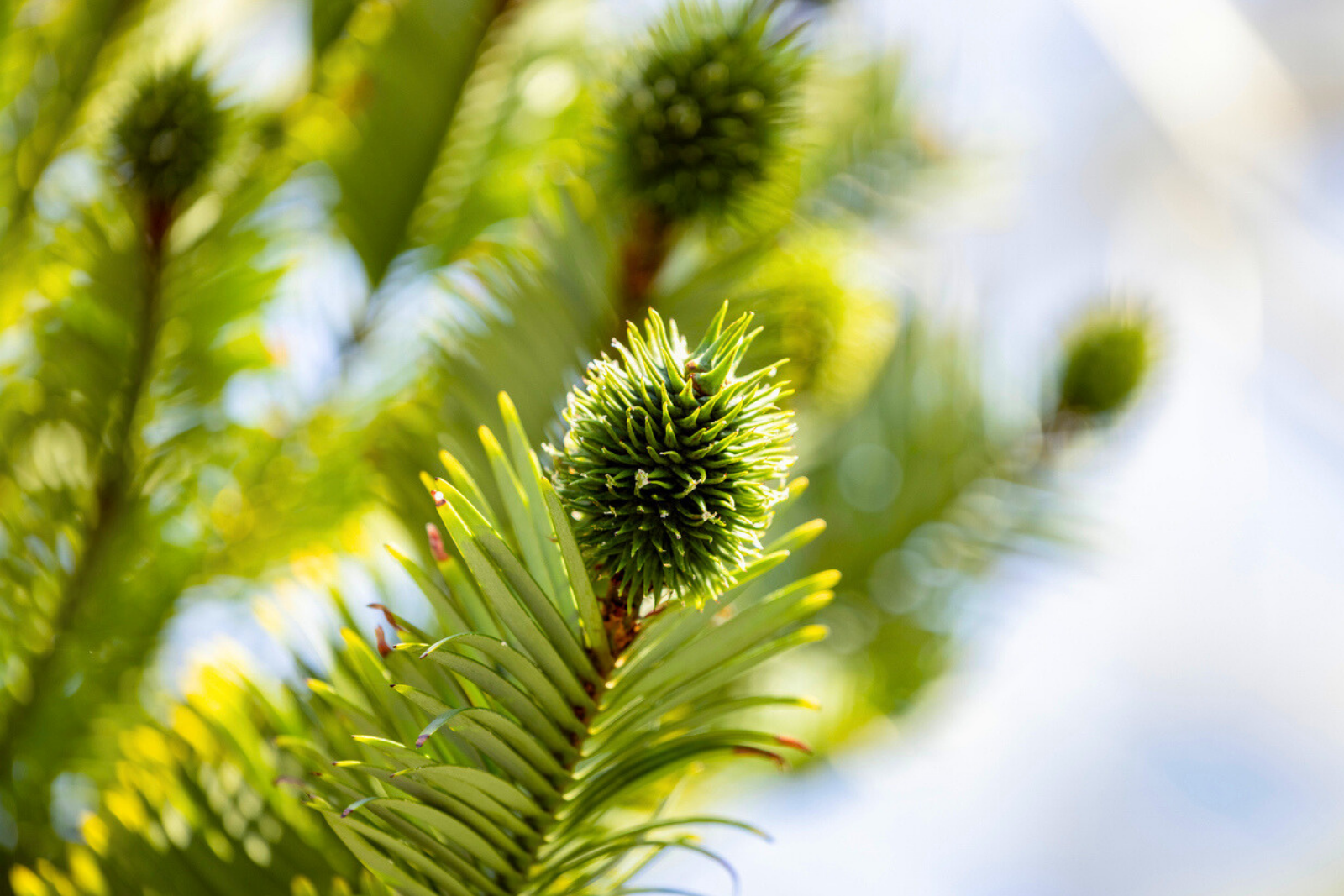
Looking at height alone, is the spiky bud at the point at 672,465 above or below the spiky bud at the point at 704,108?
below

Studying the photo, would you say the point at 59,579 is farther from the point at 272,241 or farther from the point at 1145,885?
the point at 1145,885

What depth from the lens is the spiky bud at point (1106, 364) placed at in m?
0.62

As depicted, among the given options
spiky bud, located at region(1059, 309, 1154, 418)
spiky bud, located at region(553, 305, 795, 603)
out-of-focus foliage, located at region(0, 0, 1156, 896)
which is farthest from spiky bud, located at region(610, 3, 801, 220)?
spiky bud, located at region(1059, 309, 1154, 418)

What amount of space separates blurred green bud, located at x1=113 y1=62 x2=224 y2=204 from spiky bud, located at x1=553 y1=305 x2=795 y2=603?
12.6 inches

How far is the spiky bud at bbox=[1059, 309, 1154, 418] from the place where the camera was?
2.04 ft

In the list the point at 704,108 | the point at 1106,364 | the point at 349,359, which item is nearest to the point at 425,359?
the point at 349,359

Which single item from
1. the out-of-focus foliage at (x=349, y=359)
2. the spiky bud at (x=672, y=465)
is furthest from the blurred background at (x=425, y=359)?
the spiky bud at (x=672, y=465)

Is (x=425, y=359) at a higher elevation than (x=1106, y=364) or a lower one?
lower

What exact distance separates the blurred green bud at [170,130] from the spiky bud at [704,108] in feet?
0.71

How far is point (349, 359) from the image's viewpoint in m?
0.58

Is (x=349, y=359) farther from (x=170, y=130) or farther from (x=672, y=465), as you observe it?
(x=672, y=465)

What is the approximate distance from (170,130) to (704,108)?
0.91 feet

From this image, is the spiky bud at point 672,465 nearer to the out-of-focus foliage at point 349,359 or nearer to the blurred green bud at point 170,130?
the out-of-focus foliage at point 349,359

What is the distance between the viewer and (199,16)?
671 millimetres
